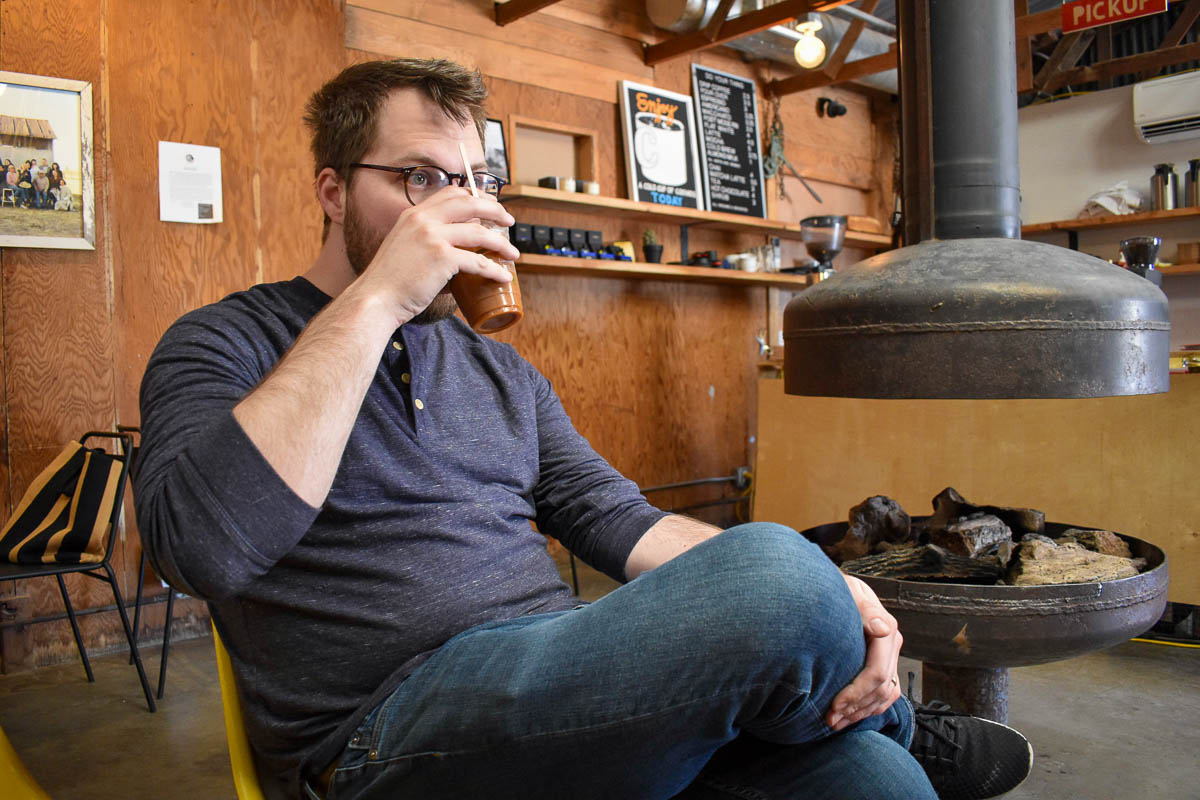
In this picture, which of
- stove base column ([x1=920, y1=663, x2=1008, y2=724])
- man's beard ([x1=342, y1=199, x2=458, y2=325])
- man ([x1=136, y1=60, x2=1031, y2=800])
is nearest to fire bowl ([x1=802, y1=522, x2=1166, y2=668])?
stove base column ([x1=920, y1=663, x2=1008, y2=724])

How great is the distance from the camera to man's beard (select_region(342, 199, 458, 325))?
3.97 ft

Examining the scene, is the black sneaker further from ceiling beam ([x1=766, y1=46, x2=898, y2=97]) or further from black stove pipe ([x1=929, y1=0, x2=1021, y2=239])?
ceiling beam ([x1=766, y1=46, x2=898, y2=97])

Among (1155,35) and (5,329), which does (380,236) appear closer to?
(5,329)

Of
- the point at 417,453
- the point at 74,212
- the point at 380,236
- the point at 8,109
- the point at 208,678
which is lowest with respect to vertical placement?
the point at 208,678

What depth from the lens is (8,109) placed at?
9.29 ft

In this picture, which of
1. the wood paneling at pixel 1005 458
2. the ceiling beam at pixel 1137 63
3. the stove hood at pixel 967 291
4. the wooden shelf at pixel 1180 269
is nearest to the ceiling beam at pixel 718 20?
the wood paneling at pixel 1005 458

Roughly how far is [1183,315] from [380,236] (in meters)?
5.86

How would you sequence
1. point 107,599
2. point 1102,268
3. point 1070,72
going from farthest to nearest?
point 1070,72
point 107,599
point 1102,268

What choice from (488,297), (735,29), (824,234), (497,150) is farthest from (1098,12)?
(488,297)

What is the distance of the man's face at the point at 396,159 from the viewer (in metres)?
1.20

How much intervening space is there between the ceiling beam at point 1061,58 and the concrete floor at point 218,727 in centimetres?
372

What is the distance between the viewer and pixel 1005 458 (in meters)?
3.17

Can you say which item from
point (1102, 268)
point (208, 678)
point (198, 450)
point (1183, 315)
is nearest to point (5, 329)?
point (208, 678)

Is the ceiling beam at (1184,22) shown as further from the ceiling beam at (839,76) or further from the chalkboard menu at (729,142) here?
the chalkboard menu at (729,142)
